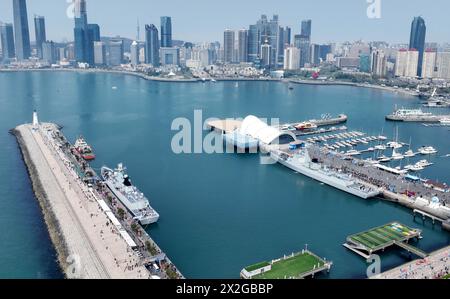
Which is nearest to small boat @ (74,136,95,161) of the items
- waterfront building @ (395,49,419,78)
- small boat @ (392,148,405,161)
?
small boat @ (392,148,405,161)

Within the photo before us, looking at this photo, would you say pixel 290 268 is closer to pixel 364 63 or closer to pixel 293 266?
pixel 293 266

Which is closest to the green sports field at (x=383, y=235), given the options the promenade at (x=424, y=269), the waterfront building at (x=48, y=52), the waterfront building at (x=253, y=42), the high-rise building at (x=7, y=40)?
the promenade at (x=424, y=269)

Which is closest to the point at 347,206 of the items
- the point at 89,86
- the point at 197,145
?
the point at 197,145

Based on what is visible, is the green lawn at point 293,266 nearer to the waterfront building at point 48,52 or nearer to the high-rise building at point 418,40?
the high-rise building at point 418,40

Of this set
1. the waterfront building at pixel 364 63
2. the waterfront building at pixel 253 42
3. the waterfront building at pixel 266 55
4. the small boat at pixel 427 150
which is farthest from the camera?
the waterfront building at pixel 253 42

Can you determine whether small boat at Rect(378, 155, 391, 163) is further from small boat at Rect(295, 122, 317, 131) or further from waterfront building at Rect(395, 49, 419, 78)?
waterfront building at Rect(395, 49, 419, 78)
